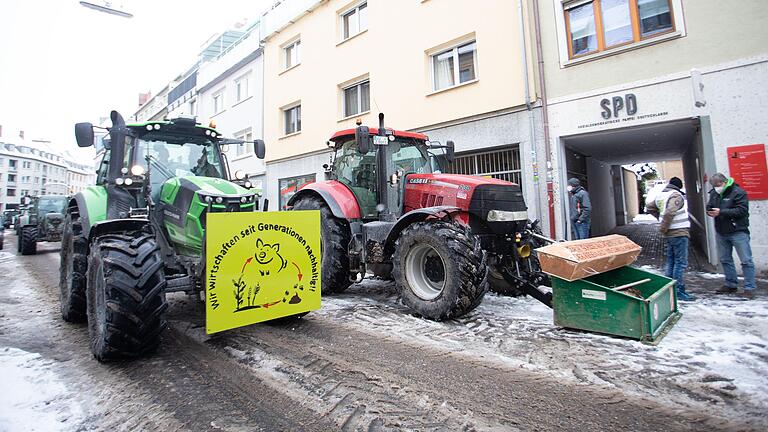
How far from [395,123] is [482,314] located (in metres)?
7.53

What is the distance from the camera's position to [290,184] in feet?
47.1

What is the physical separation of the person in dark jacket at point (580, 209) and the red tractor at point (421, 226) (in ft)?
9.42

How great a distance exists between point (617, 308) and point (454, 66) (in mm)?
7910

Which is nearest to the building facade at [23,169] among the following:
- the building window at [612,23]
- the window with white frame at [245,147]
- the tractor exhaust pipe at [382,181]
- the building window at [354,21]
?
the window with white frame at [245,147]


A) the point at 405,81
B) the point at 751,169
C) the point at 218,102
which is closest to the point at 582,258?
the point at 751,169

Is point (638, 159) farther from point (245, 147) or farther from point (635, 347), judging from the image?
point (245, 147)

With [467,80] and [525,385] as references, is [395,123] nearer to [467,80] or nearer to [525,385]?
[467,80]

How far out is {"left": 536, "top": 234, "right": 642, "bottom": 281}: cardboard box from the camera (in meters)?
3.59

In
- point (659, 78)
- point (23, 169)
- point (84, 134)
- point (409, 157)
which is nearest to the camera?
point (84, 134)

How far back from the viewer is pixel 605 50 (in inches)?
297

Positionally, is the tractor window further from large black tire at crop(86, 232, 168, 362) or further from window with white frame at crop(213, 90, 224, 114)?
window with white frame at crop(213, 90, 224, 114)

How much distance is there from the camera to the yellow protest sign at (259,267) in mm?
3180

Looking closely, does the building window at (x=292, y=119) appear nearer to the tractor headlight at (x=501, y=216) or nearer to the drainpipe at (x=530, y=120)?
the drainpipe at (x=530, y=120)

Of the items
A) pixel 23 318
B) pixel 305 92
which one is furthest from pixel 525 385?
pixel 305 92
